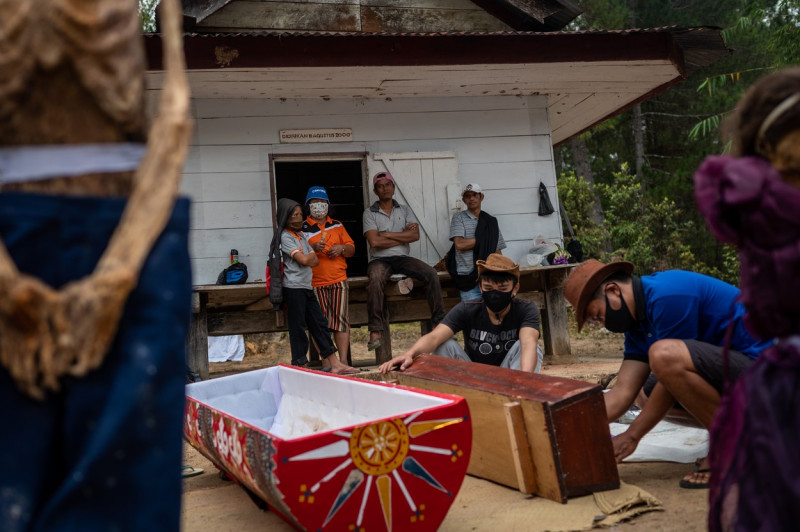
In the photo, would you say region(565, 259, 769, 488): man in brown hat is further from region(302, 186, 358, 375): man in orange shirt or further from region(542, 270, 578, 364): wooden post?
region(542, 270, 578, 364): wooden post

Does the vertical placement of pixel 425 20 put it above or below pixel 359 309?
above

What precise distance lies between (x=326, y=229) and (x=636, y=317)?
14.4 ft

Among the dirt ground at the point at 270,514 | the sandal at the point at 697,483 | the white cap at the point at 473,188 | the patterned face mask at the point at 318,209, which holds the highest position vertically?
the white cap at the point at 473,188

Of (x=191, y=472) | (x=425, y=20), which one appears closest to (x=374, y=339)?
(x=191, y=472)

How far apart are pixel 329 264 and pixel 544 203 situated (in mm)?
2781

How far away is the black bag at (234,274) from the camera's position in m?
7.92

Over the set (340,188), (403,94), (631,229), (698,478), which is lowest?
(698,478)

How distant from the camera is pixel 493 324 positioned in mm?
5539

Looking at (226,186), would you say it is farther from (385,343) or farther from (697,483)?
(697,483)

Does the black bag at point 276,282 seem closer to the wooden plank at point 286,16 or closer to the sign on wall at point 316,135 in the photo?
the sign on wall at point 316,135

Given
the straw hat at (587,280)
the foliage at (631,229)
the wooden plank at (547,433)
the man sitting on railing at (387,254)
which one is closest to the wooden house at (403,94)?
the man sitting on railing at (387,254)

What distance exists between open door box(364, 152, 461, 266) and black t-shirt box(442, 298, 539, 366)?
3168 millimetres

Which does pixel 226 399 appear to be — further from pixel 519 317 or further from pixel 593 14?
pixel 593 14

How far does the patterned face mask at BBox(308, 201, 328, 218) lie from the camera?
780 cm
